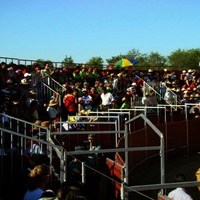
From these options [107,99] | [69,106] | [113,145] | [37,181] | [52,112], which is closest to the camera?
[37,181]

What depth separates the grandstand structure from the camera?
7570 millimetres

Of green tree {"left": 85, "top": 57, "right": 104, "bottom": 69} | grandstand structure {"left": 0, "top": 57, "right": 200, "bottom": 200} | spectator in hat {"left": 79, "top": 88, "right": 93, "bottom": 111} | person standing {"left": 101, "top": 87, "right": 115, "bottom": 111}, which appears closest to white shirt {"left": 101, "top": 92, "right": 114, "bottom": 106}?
person standing {"left": 101, "top": 87, "right": 115, "bottom": 111}

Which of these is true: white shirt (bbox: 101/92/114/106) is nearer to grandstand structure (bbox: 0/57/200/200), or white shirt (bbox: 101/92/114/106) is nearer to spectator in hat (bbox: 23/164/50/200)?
grandstand structure (bbox: 0/57/200/200)

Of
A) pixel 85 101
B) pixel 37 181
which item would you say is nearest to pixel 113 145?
pixel 85 101

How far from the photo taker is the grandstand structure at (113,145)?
757cm

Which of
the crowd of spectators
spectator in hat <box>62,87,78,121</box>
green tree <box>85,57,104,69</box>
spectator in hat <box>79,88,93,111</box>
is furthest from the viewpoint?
green tree <box>85,57,104,69</box>

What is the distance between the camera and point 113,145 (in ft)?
44.7

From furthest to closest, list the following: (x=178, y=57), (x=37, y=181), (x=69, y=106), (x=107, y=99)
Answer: (x=178, y=57), (x=107, y=99), (x=69, y=106), (x=37, y=181)

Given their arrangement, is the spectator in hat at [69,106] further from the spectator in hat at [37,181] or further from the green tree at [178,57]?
the green tree at [178,57]

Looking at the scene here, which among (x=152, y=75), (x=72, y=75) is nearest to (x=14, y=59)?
(x=72, y=75)

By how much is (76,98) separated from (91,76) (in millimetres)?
5221

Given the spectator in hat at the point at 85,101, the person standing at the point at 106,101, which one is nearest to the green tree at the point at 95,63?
the person standing at the point at 106,101

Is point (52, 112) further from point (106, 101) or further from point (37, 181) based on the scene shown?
point (37, 181)

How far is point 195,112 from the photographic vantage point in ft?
67.5
